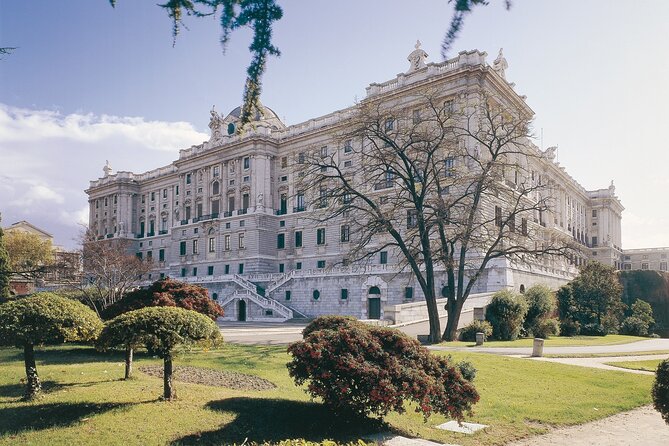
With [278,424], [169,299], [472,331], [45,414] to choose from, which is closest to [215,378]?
[45,414]

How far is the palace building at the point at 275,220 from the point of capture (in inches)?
1797

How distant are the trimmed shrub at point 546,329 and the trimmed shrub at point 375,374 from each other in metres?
24.4

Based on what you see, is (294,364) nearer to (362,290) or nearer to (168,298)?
(168,298)

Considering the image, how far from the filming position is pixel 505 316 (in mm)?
28766

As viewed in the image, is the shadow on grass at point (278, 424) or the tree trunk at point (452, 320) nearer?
the shadow on grass at point (278, 424)

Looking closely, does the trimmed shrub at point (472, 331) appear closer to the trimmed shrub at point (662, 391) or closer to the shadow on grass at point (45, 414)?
the trimmed shrub at point (662, 391)

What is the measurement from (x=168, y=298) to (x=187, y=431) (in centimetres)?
988

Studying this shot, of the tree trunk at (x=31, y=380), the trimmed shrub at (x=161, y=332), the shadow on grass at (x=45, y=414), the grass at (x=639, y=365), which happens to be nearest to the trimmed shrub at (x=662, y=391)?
the trimmed shrub at (x=161, y=332)

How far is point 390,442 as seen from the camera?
333 inches

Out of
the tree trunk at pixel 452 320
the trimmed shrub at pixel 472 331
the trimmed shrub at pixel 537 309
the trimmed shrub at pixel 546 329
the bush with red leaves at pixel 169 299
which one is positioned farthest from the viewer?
the trimmed shrub at pixel 537 309

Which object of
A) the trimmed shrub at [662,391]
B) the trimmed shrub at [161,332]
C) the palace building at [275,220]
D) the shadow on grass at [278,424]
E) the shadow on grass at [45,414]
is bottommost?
the shadow on grass at [278,424]

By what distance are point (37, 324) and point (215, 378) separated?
439 centimetres

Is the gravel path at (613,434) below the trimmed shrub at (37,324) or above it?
below

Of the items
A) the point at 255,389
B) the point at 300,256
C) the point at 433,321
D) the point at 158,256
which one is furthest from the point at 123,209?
the point at 255,389
